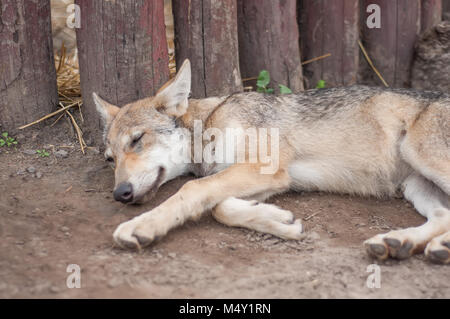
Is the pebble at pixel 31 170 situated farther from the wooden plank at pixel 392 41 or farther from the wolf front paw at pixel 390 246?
the wooden plank at pixel 392 41

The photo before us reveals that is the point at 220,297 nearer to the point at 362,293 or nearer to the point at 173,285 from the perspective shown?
the point at 173,285

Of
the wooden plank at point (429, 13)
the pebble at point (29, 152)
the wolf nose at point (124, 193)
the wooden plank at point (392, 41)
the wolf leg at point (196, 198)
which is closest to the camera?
the wolf leg at point (196, 198)

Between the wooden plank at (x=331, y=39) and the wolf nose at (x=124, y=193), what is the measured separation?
3.25 m

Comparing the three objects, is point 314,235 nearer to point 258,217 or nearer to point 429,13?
point 258,217

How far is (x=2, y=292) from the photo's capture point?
3217 millimetres

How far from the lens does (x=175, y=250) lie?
403 cm

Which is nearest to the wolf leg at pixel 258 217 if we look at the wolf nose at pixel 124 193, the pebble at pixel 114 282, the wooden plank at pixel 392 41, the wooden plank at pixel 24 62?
the wolf nose at pixel 124 193

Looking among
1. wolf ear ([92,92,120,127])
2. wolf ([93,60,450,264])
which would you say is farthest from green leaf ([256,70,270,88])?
wolf ear ([92,92,120,127])

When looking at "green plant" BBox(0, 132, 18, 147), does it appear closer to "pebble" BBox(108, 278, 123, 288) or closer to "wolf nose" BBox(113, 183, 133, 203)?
"wolf nose" BBox(113, 183, 133, 203)

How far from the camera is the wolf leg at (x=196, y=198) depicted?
395cm

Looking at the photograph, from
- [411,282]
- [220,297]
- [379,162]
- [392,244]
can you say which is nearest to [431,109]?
[379,162]

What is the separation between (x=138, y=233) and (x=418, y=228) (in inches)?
88.5

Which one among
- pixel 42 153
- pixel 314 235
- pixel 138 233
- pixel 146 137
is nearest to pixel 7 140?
pixel 42 153

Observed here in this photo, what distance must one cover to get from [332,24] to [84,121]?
3296 mm
